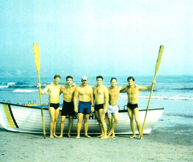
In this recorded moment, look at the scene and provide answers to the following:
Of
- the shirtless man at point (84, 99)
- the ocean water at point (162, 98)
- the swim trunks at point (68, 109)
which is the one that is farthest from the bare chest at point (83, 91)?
the ocean water at point (162, 98)

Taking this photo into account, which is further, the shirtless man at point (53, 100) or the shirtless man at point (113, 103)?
the shirtless man at point (113, 103)

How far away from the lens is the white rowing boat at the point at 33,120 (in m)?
6.30

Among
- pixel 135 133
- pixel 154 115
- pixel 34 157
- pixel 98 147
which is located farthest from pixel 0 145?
pixel 154 115

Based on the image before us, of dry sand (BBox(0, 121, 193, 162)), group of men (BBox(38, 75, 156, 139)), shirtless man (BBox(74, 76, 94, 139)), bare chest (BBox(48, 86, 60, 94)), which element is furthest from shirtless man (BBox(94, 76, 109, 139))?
bare chest (BBox(48, 86, 60, 94))

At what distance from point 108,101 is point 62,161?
2.21 metres

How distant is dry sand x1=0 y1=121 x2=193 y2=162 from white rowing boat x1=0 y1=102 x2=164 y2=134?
198 mm

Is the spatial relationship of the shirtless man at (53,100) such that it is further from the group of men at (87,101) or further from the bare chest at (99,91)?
the bare chest at (99,91)

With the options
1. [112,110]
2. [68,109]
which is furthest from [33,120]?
[112,110]

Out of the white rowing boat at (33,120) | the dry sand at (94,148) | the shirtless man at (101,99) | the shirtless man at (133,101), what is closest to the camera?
the dry sand at (94,148)

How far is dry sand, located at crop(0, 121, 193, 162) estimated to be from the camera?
465 cm

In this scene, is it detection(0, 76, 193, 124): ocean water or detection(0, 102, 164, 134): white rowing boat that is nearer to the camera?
detection(0, 102, 164, 134): white rowing boat

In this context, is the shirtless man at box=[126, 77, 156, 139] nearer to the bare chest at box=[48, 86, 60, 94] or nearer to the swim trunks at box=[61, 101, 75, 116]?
the swim trunks at box=[61, 101, 75, 116]

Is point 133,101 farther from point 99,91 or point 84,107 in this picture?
point 84,107

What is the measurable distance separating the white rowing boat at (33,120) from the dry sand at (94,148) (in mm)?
198
